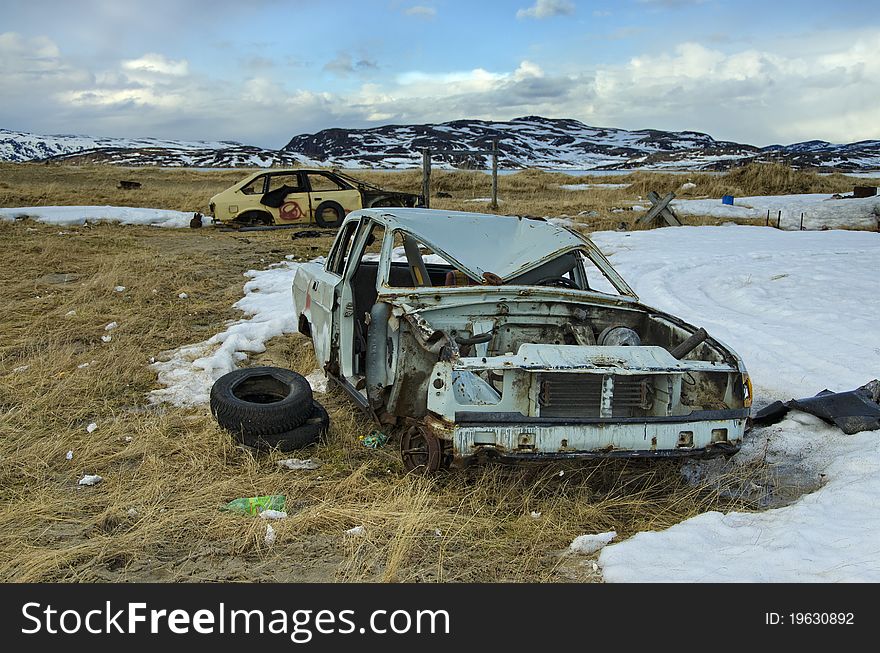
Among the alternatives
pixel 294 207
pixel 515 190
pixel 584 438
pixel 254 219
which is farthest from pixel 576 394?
pixel 515 190

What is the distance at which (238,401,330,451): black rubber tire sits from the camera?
455cm

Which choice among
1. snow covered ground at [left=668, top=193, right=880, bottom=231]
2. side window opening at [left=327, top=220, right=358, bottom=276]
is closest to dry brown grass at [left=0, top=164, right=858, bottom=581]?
side window opening at [left=327, top=220, right=358, bottom=276]

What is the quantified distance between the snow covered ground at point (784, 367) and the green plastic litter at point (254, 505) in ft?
5.65

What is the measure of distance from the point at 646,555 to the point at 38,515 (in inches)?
118

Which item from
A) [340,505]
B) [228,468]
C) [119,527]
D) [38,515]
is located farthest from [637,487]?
[38,515]

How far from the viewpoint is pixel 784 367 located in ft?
20.9

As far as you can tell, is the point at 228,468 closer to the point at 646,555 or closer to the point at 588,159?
the point at 646,555

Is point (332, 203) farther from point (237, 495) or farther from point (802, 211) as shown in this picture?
point (237, 495)

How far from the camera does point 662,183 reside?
29.6 m

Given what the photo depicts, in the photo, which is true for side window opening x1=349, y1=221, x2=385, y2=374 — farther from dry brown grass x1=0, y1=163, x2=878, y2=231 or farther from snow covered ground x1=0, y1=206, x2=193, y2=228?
snow covered ground x1=0, y1=206, x2=193, y2=228

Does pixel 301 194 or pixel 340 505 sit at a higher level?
pixel 301 194

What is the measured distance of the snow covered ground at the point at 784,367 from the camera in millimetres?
3110

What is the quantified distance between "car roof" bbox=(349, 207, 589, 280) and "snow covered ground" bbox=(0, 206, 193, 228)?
13.7 metres

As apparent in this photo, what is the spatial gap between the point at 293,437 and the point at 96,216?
1502 cm
